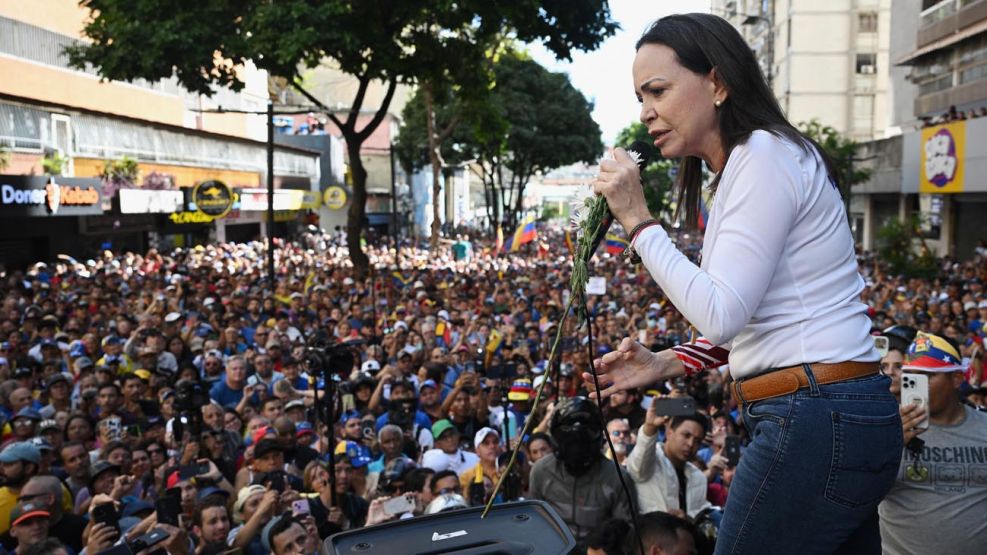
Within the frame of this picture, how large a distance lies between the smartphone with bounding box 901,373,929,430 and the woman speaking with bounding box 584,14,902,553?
43.3 inches

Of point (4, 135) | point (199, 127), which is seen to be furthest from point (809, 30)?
point (4, 135)

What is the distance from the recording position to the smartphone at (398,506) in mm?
5289

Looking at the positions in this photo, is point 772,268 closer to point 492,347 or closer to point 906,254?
point 492,347

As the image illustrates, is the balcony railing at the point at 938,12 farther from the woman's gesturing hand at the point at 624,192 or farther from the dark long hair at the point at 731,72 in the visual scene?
the woman's gesturing hand at the point at 624,192

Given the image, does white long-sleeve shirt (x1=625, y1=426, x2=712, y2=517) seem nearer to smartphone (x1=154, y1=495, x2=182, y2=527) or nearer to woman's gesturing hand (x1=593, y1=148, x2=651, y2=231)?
smartphone (x1=154, y1=495, x2=182, y2=527)

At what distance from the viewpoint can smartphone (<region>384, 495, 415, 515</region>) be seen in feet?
17.4

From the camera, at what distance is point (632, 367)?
86.7 inches

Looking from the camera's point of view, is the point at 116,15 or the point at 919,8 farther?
the point at 919,8

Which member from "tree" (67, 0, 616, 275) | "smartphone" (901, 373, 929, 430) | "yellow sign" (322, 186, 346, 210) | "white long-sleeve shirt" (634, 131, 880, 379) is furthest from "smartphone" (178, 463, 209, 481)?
"yellow sign" (322, 186, 346, 210)

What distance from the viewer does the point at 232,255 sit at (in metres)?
28.5

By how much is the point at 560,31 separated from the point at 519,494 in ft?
47.6

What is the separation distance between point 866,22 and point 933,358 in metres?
54.2

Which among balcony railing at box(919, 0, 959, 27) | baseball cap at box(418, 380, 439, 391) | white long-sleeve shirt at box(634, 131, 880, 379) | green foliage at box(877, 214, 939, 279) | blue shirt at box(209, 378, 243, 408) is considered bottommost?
blue shirt at box(209, 378, 243, 408)

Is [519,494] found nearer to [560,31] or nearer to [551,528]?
[551,528]
